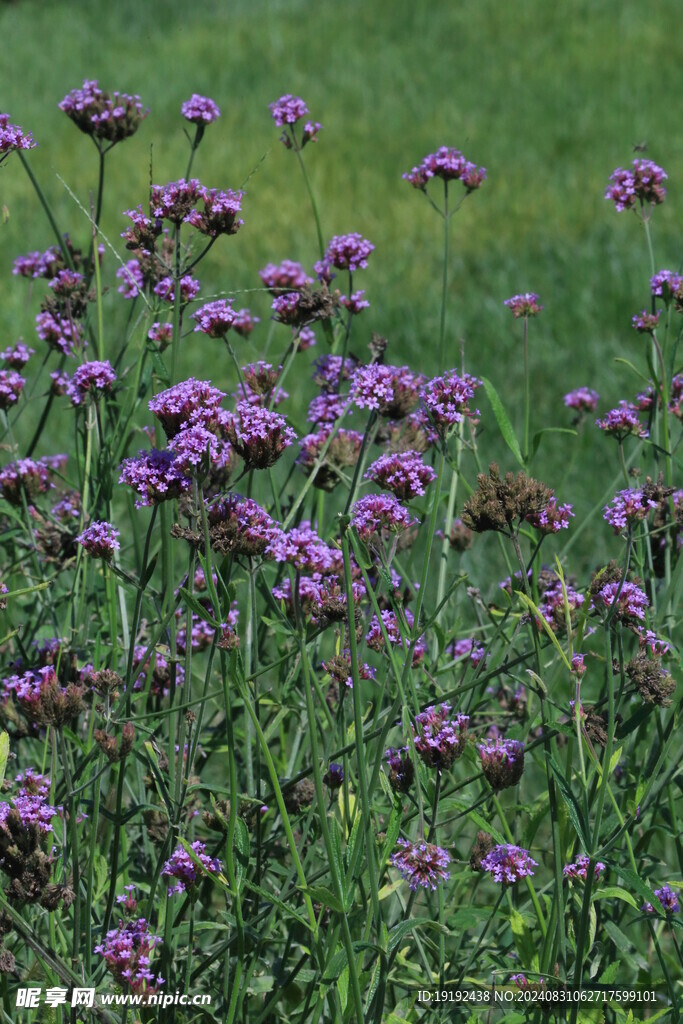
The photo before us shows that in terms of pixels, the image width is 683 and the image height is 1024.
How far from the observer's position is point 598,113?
24.6 feet

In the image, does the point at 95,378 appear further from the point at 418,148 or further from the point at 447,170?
the point at 418,148

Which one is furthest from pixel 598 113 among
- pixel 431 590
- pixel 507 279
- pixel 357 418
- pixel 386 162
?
pixel 431 590

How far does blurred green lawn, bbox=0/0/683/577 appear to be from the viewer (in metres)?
5.04

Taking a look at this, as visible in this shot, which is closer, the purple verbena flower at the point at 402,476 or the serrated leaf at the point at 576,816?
the serrated leaf at the point at 576,816

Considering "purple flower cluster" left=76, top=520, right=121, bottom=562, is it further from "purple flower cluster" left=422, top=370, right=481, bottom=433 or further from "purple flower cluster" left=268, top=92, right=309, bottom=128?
"purple flower cluster" left=268, top=92, right=309, bottom=128

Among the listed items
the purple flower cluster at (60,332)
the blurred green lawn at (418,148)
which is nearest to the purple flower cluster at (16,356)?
the purple flower cluster at (60,332)

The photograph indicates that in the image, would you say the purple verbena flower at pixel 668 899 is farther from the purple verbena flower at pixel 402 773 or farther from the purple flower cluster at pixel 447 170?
the purple flower cluster at pixel 447 170

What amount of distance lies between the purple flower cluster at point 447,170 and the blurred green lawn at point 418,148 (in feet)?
4.59

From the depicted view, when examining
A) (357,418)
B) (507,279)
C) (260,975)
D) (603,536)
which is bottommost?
(260,975)

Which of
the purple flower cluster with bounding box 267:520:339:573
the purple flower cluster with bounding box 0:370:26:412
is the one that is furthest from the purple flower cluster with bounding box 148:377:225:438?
the purple flower cluster with bounding box 0:370:26:412

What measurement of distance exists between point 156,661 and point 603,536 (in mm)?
2071

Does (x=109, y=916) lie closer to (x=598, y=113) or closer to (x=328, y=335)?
(x=328, y=335)

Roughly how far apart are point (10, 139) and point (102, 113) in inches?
22.1

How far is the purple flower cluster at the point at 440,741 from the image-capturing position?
4.23 feet
